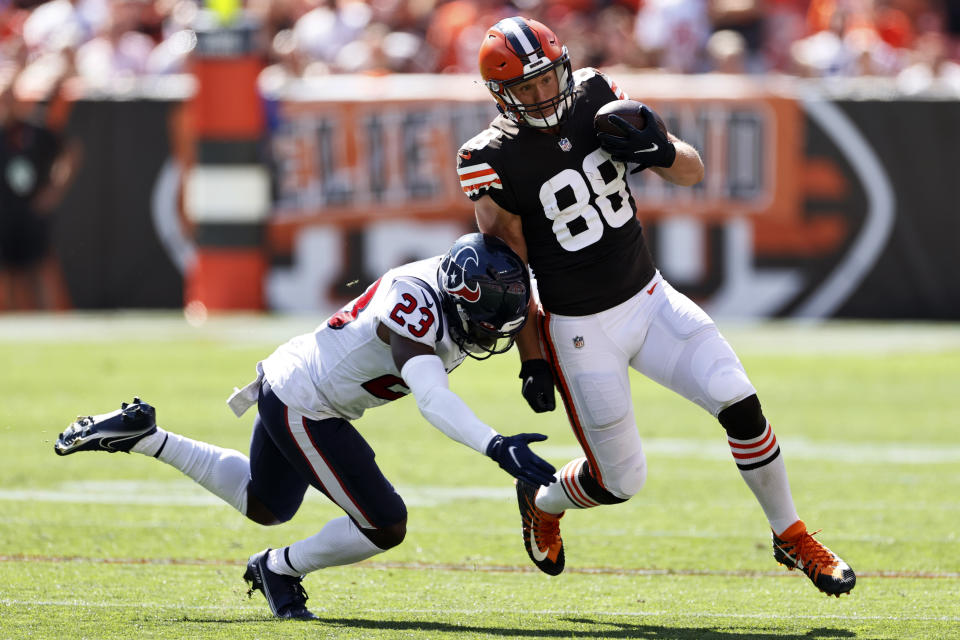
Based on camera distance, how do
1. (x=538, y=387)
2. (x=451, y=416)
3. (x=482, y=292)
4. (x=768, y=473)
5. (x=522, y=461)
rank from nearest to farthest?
(x=522, y=461) < (x=451, y=416) < (x=482, y=292) < (x=768, y=473) < (x=538, y=387)

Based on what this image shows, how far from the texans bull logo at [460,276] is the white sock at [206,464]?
0.95m

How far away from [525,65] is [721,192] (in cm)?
770

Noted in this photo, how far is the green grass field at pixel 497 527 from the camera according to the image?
4.31 meters

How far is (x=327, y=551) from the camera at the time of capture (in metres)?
4.39

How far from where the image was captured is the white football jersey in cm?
419

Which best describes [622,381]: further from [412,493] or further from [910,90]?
[910,90]

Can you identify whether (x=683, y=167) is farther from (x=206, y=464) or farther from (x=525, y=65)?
(x=206, y=464)

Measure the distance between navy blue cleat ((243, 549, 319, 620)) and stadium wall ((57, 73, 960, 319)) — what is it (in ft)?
25.0

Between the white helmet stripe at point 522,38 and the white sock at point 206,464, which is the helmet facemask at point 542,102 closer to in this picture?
the white helmet stripe at point 522,38

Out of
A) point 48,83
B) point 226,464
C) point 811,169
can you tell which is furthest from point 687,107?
point 226,464

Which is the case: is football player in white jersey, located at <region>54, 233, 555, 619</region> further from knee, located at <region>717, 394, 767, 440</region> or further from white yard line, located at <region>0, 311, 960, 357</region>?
white yard line, located at <region>0, 311, 960, 357</region>

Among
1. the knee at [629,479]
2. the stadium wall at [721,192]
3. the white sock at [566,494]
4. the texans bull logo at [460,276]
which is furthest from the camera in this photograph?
the stadium wall at [721,192]

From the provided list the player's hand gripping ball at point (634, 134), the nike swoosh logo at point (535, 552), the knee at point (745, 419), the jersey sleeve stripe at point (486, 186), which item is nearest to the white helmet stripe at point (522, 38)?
the player's hand gripping ball at point (634, 134)

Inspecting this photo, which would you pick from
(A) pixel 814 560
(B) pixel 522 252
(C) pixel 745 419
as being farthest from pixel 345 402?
(A) pixel 814 560
